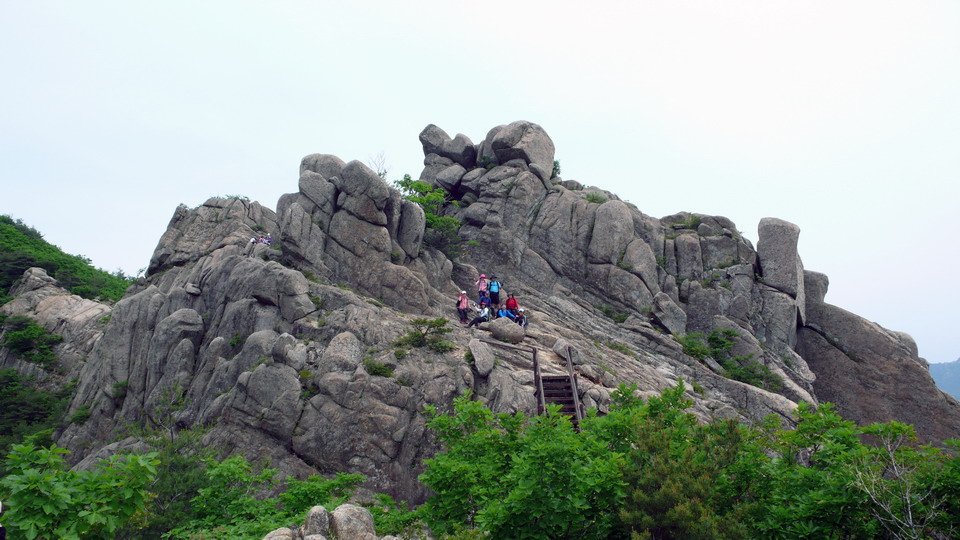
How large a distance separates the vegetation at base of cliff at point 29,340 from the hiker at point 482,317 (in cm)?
3417

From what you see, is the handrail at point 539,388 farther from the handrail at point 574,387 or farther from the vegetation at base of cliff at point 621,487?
the vegetation at base of cliff at point 621,487

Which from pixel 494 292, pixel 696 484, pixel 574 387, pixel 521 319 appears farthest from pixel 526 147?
pixel 696 484

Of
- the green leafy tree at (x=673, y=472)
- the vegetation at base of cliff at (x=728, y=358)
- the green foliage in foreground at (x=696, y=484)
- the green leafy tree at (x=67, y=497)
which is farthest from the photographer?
the vegetation at base of cliff at (x=728, y=358)

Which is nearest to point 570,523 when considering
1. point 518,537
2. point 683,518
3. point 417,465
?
point 518,537

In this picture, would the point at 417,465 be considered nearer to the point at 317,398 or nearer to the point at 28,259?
the point at 317,398

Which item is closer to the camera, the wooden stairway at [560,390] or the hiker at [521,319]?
the wooden stairway at [560,390]

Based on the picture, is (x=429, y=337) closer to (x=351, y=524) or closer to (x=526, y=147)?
(x=351, y=524)

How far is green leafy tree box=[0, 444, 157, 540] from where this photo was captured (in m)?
9.12

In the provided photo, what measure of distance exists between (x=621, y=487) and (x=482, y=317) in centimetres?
1932

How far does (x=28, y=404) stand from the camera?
39.0 m

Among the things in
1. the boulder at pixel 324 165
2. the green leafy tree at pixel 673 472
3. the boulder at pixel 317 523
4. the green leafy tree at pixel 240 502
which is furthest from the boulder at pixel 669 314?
the boulder at pixel 317 523

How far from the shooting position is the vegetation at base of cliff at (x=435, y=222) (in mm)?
40138

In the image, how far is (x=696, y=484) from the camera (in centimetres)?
1130

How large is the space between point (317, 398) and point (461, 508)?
39.8ft
